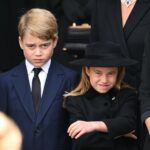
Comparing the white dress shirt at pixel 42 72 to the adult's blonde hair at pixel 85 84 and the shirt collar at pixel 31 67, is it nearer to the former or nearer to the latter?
the shirt collar at pixel 31 67

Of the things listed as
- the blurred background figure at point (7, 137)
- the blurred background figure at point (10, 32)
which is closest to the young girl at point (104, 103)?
the blurred background figure at point (7, 137)

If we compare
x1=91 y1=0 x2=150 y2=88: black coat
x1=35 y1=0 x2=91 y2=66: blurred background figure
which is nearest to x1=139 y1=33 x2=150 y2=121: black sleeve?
x1=91 y1=0 x2=150 y2=88: black coat

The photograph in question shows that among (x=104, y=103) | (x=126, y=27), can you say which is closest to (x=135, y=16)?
(x=126, y=27)

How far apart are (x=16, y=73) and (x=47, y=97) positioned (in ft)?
0.85

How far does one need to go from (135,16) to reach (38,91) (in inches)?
30.0

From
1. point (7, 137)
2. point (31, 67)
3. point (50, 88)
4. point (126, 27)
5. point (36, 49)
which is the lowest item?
point (50, 88)

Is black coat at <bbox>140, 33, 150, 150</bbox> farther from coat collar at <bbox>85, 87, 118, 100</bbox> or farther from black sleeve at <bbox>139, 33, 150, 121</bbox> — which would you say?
coat collar at <bbox>85, 87, 118, 100</bbox>

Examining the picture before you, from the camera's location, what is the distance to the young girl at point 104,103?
2043 millimetres

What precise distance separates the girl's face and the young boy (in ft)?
0.67

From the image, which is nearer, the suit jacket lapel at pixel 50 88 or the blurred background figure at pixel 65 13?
the suit jacket lapel at pixel 50 88

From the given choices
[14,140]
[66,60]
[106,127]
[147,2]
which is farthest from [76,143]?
[66,60]

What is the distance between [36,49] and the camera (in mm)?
2240

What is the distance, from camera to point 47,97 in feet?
7.45

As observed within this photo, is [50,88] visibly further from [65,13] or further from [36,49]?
[65,13]
